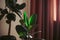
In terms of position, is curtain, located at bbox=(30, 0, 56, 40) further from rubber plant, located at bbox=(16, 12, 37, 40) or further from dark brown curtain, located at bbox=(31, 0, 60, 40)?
rubber plant, located at bbox=(16, 12, 37, 40)

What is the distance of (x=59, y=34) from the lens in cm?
262

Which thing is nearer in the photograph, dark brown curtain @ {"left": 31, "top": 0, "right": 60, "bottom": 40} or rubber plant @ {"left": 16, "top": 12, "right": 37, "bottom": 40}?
rubber plant @ {"left": 16, "top": 12, "right": 37, "bottom": 40}

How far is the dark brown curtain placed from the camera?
259 centimetres

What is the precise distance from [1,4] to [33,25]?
0.58 m

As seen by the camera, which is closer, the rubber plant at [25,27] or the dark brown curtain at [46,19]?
the rubber plant at [25,27]

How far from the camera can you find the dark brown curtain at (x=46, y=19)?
8.50 feet

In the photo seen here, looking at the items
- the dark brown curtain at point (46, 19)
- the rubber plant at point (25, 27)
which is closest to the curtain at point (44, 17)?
the dark brown curtain at point (46, 19)

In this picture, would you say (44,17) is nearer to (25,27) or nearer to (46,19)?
(46,19)

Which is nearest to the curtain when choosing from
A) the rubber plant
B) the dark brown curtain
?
the dark brown curtain

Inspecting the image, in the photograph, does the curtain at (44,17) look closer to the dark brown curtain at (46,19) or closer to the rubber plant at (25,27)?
the dark brown curtain at (46,19)

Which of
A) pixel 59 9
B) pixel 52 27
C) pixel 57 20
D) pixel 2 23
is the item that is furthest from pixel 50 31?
pixel 2 23

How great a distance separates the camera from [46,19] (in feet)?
8.57

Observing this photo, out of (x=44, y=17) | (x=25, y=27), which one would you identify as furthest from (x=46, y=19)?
(x=25, y=27)

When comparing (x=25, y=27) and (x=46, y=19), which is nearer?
(x=25, y=27)
